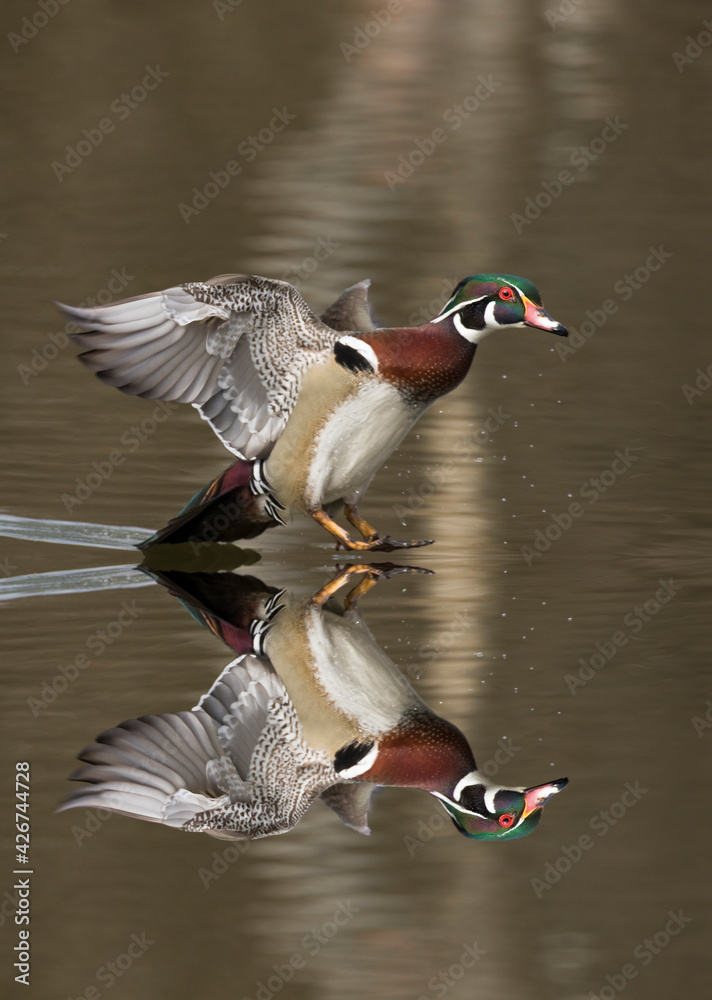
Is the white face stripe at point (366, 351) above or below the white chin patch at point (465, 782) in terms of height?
below

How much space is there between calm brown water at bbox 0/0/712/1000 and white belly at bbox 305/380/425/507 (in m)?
0.33

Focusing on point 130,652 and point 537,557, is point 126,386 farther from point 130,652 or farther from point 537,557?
point 537,557

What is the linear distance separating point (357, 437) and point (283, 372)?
33 centimetres

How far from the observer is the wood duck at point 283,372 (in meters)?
5.21

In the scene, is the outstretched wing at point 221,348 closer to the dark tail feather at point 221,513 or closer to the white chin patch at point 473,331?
the dark tail feather at point 221,513

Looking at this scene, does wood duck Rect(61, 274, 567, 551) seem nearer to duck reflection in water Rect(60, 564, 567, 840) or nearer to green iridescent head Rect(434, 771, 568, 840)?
duck reflection in water Rect(60, 564, 567, 840)

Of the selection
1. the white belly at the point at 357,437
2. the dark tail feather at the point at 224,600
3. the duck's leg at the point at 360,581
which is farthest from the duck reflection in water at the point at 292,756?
the white belly at the point at 357,437

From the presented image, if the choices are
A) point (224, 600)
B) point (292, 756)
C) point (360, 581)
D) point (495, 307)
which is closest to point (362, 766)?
point (292, 756)

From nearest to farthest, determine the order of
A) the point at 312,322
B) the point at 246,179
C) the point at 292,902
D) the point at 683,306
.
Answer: the point at 292,902 → the point at 312,322 → the point at 683,306 → the point at 246,179

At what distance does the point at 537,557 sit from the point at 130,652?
1871mm

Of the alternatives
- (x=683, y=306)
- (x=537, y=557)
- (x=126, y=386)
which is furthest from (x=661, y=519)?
(x=683, y=306)

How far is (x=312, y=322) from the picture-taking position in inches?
214

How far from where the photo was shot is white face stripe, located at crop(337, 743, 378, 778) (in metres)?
3.76

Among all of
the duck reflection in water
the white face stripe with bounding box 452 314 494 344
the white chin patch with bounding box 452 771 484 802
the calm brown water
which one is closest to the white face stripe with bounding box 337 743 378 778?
the duck reflection in water
